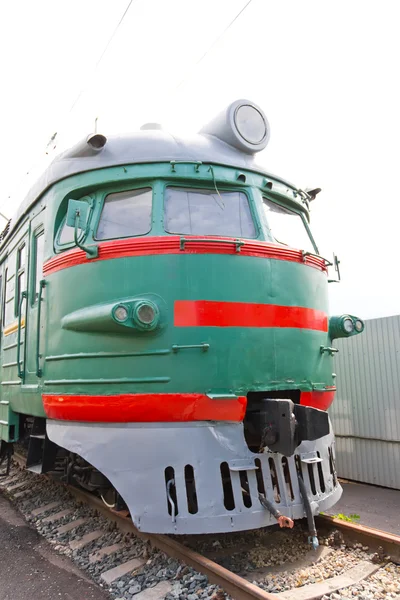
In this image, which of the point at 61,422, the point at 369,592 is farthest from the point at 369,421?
the point at 61,422

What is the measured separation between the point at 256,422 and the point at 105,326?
5.09ft

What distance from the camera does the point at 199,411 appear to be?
13.3ft

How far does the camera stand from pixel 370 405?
27.8ft

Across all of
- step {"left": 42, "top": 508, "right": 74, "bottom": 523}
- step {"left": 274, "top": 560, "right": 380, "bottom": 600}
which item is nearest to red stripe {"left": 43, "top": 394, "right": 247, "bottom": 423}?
step {"left": 274, "top": 560, "right": 380, "bottom": 600}

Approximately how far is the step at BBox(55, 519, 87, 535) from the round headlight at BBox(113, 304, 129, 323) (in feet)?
8.70

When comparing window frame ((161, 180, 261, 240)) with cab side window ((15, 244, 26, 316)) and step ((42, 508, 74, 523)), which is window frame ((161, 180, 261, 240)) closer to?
cab side window ((15, 244, 26, 316))

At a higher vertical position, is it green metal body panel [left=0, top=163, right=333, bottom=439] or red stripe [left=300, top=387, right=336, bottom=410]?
green metal body panel [left=0, top=163, right=333, bottom=439]

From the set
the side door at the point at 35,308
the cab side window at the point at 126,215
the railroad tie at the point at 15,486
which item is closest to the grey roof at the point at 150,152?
the cab side window at the point at 126,215

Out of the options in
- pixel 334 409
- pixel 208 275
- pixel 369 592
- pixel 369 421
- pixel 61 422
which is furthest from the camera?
pixel 334 409

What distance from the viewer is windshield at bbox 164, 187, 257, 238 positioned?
176 inches

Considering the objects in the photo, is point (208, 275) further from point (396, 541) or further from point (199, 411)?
point (396, 541)

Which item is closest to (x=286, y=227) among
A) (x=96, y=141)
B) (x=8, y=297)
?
(x=96, y=141)

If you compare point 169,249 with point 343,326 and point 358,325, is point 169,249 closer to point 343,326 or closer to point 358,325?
point 343,326

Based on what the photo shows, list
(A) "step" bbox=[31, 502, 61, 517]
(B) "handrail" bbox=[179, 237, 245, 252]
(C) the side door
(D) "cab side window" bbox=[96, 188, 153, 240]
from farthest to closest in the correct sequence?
(A) "step" bbox=[31, 502, 61, 517]
(C) the side door
(D) "cab side window" bbox=[96, 188, 153, 240]
(B) "handrail" bbox=[179, 237, 245, 252]
